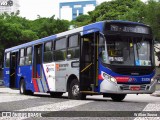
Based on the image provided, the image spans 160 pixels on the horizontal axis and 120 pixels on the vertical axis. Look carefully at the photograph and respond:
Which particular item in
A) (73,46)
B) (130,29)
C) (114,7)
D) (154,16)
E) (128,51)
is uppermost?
(114,7)

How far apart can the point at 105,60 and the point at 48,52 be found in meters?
5.14

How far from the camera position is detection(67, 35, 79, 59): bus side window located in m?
15.2

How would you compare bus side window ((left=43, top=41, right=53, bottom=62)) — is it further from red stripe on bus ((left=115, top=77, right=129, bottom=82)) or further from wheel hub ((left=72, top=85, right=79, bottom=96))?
red stripe on bus ((left=115, top=77, right=129, bottom=82))

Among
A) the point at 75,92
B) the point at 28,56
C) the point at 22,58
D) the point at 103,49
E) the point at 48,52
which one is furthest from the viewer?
the point at 22,58

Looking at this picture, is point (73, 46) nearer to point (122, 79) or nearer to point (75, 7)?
point (122, 79)

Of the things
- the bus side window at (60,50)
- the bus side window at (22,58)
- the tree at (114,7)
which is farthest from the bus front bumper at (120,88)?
the tree at (114,7)

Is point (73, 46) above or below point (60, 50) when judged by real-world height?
above

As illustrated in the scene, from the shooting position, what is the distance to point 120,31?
14062 mm

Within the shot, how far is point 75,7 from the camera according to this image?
167750mm

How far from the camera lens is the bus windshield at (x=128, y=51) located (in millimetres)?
13625

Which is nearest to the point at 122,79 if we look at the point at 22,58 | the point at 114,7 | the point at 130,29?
the point at 130,29

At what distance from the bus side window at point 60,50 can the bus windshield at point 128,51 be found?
3.21 m

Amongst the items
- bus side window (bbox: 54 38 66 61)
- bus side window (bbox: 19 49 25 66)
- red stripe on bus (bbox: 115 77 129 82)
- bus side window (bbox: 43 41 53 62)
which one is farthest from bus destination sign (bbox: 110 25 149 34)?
bus side window (bbox: 19 49 25 66)

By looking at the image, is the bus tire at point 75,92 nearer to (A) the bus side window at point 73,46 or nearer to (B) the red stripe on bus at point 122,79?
(A) the bus side window at point 73,46
